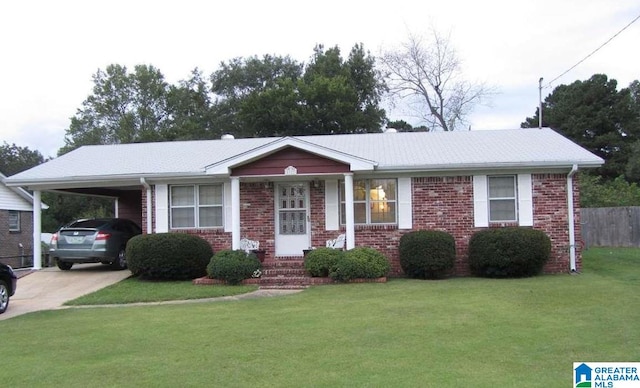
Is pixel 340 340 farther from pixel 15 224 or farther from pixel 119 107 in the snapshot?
pixel 119 107

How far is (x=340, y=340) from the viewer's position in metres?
7.54

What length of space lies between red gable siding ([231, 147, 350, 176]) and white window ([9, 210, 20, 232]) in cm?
1742

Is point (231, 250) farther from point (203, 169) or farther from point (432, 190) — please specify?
point (432, 190)

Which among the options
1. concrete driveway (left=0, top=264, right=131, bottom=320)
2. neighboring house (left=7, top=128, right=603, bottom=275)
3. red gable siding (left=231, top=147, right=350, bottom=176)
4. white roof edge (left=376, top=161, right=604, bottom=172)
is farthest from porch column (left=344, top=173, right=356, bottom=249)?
concrete driveway (left=0, top=264, right=131, bottom=320)

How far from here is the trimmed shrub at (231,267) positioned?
13852 millimetres

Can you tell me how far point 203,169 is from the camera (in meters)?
15.8

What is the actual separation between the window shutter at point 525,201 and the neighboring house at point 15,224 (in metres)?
21.2

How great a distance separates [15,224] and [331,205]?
18859 millimetres

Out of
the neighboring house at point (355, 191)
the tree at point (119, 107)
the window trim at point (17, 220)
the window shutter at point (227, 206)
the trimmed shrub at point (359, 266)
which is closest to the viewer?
the trimmed shrub at point (359, 266)

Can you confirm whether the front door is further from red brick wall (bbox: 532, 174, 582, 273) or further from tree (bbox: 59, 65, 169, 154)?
tree (bbox: 59, 65, 169, 154)

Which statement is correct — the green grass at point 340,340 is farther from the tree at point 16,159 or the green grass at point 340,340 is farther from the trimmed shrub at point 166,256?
the tree at point 16,159

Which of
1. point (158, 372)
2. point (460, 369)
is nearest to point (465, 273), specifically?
point (460, 369)

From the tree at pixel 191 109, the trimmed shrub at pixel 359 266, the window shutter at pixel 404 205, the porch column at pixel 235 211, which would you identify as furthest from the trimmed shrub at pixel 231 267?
the tree at pixel 191 109

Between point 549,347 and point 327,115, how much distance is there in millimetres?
30044
